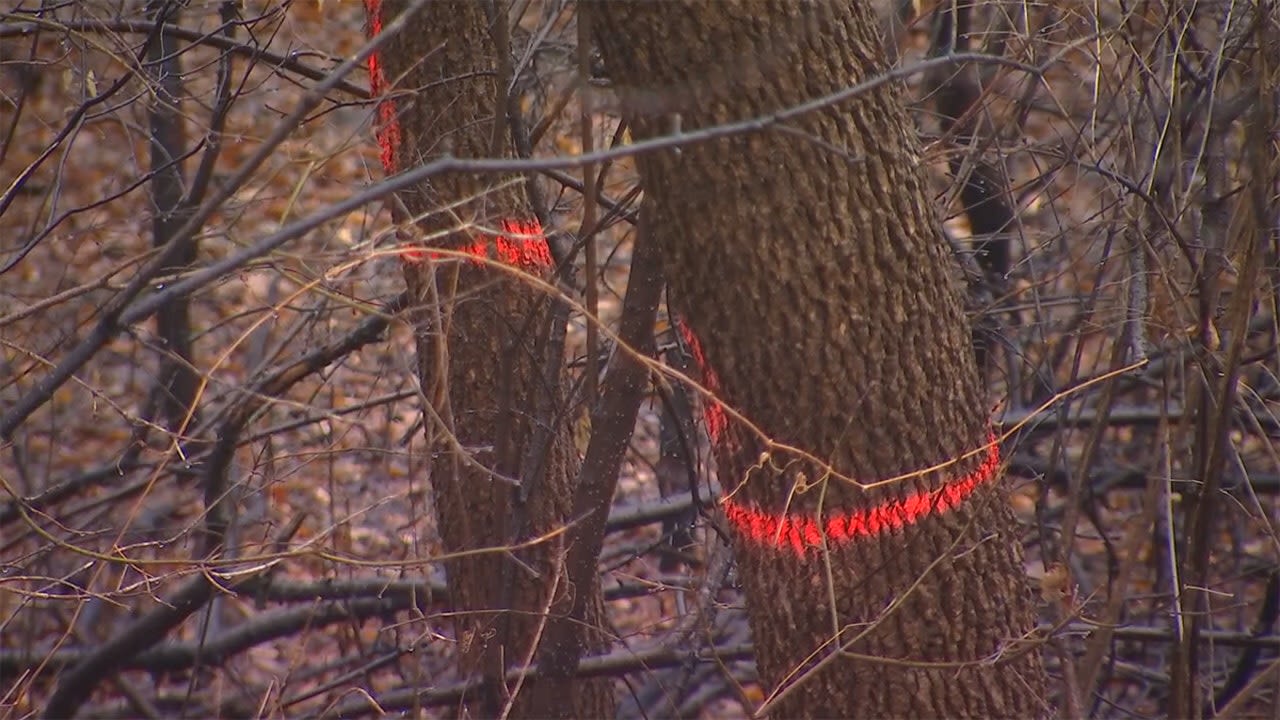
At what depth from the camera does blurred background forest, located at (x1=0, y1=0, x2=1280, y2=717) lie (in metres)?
2.41

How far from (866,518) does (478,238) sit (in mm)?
1288

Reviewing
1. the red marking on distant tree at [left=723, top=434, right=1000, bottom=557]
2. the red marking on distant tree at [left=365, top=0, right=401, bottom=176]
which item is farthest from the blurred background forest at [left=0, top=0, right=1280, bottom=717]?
the red marking on distant tree at [left=723, top=434, right=1000, bottom=557]

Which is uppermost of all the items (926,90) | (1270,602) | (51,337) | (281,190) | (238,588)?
(281,190)

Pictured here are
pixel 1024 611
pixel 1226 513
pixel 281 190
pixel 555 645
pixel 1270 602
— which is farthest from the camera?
pixel 281 190

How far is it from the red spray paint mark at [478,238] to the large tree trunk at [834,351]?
0.95 m

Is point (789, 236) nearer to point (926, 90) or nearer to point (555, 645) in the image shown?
point (555, 645)

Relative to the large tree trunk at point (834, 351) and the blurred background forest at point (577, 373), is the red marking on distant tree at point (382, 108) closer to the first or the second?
the blurred background forest at point (577, 373)

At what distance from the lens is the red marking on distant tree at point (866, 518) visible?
2.30 m

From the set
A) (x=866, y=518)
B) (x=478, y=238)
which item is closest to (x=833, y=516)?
(x=866, y=518)

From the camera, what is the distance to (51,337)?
4.68m

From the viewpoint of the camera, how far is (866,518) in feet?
7.55

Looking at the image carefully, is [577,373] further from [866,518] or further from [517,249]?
[866,518]

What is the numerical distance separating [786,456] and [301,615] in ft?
7.41

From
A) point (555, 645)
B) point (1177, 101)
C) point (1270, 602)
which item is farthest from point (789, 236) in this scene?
point (1270, 602)
